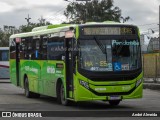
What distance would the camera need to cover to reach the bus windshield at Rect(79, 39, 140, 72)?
691 inches

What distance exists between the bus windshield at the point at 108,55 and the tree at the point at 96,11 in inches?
2283

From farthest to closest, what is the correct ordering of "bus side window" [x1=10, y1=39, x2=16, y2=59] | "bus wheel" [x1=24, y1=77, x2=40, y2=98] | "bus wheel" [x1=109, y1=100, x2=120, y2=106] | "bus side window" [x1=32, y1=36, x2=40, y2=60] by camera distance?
"bus side window" [x1=10, y1=39, x2=16, y2=59]
"bus wheel" [x1=24, y1=77, x2=40, y2=98]
"bus side window" [x1=32, y1=36, x2=40, y2=60]
"bus wheel" [x1=109, y1=100, x2=120, y2=106]

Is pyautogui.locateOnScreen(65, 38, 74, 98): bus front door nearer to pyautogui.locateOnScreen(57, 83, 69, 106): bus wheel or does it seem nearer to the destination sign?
pyautogui.locateOnScreen(57, 83, 69, 106): bus wheel

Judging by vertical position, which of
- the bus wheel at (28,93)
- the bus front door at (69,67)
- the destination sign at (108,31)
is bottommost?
the bus wheel at (28,93)

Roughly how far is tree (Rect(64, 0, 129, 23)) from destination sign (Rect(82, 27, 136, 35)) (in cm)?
5773

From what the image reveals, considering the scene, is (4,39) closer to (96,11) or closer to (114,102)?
(96,11)

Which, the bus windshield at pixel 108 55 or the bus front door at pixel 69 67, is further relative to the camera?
the bus front door at pixel 69 67

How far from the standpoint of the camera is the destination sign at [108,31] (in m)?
17.8

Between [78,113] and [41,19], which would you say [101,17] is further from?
[78,113]

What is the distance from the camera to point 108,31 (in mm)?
17984

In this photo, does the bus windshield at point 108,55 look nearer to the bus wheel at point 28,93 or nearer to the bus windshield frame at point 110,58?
the bus windshield frame at point 110,58

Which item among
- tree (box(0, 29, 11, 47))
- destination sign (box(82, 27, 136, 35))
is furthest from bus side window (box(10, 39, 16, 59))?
tree (box(0, 29, 11, 47))

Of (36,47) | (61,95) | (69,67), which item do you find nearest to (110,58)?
(69,67)

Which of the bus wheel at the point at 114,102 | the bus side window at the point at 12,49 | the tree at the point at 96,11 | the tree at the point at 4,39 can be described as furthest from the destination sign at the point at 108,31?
the tree at the point at 4,39
